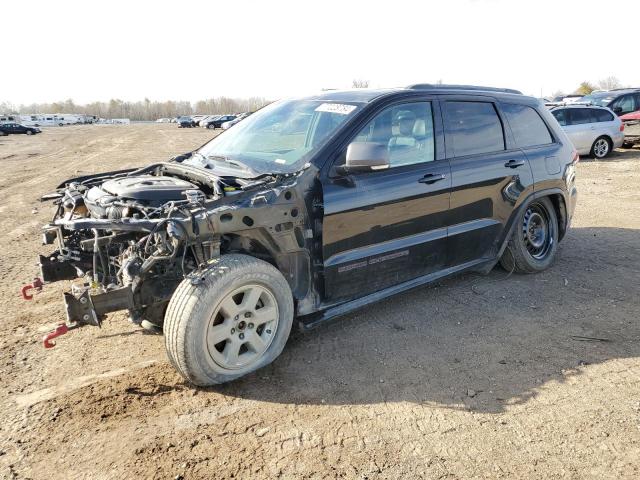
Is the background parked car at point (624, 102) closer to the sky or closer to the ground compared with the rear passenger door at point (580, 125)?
closer to the sky

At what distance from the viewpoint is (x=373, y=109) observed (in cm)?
387

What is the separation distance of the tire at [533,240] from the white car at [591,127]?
9994 mm

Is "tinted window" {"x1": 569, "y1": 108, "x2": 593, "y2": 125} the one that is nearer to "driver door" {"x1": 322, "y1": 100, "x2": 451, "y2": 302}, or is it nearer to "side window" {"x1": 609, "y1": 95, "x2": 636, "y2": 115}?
"side window" {"x1": 609, "y1": 95, "x2": 636, "y2": 115}

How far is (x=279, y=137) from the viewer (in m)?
4.13

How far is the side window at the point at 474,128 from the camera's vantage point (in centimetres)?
438

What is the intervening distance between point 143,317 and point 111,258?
0.49 m

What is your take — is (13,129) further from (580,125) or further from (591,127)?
(591,127)

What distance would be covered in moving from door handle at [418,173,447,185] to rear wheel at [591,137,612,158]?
41.3 feet

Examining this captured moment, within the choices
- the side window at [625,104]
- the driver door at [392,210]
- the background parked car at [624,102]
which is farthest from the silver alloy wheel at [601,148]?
the driver door at [392,210]

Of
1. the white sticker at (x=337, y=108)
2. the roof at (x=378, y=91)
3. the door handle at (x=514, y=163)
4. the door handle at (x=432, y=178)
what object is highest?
the roof at (x=378, y=91)

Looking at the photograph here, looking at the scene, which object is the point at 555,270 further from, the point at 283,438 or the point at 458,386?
the point at 283,438

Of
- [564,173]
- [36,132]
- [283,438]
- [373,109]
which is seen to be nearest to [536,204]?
[564,173]

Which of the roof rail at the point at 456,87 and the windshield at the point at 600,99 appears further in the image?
the windshield at the point at 600,99

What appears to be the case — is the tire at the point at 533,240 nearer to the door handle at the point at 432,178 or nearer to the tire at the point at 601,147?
the door handle at the point at 432,178
